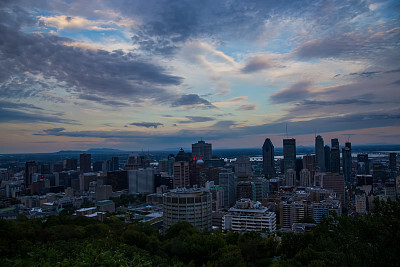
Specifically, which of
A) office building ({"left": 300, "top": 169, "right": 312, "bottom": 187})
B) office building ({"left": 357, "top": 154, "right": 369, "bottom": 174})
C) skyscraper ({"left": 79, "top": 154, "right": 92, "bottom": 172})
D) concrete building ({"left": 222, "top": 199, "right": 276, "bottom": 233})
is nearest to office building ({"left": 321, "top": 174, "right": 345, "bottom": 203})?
office building ({"left": 300, "top": 169, "right": 312, "bottom": 187})

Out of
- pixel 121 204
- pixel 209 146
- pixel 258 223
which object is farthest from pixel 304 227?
A: pixel 209 146

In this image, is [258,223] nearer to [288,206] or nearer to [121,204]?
[288,206]

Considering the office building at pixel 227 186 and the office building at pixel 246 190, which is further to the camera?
the office building at pixel 227 186

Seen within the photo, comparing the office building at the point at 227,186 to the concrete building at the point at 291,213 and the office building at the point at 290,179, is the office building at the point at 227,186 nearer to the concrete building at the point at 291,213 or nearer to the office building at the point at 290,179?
the concrete building at the point at 291,213

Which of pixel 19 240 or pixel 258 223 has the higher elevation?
pixel 19 240

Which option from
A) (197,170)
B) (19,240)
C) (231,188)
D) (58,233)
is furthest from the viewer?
(197,170)

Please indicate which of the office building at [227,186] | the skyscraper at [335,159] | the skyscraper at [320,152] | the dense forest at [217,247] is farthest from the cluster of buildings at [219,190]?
the dense forest at [217,247]
